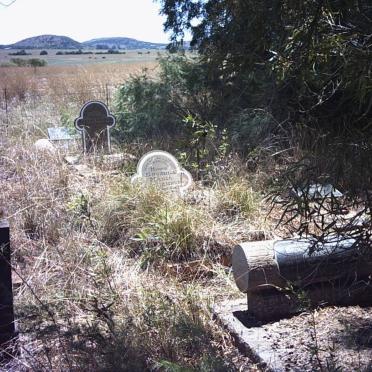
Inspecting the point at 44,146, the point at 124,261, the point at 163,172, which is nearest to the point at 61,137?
the point at 44,146

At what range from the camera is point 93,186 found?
733cm

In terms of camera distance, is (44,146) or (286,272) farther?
(44,146)

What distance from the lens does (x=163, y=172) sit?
7.31 meters

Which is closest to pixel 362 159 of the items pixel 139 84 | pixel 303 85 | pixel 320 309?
pixel 303 85

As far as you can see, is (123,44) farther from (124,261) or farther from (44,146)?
(124,261)

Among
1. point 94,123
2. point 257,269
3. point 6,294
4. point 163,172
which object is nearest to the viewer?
point 6,294

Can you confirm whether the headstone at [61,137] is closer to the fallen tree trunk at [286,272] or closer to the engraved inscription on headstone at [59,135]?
the engraved inscription on headstone at [59,135]

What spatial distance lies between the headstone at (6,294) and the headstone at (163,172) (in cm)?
326

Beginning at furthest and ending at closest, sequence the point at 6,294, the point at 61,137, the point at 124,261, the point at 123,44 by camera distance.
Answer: the point at 123,44, the point at 61,137, the point at 124,261, the point at 6,294

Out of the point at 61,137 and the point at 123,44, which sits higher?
the point at 123,44

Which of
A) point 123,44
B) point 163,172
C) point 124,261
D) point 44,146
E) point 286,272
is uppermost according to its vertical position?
point 123,44

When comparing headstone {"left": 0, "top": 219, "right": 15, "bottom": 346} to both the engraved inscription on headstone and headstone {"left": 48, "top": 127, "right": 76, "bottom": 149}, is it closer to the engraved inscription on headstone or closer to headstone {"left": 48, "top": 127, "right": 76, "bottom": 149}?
headstone {"left": 48, "top": 127, "right": 76, "bottom": 149}

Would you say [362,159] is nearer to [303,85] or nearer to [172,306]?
[303,85]

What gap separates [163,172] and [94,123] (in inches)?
117
